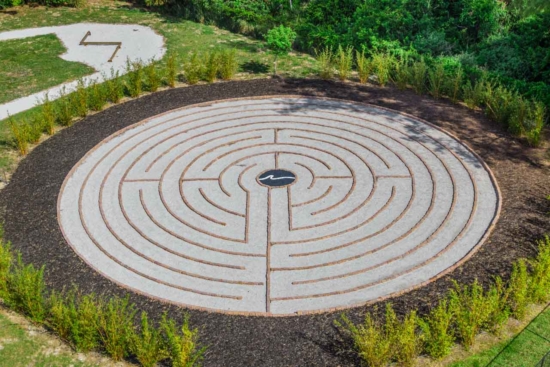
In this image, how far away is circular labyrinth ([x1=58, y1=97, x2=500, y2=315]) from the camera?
517 inches

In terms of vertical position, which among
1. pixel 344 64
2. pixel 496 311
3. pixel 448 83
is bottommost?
pixel 496 311

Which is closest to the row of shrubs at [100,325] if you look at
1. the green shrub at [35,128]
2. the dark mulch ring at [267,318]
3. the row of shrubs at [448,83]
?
the dark mulch ring at [267,318]

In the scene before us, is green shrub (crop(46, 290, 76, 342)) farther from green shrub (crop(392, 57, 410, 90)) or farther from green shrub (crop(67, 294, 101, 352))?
green shrub (crop(392, 57, 410, 90))

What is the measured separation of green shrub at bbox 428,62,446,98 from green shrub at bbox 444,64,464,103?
0.18 metres

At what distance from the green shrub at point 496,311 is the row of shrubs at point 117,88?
515 inches

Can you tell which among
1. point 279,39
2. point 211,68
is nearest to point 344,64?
point 279,39

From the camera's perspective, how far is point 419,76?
2108cm

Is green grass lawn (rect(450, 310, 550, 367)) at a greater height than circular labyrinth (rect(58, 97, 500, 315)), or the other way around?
circular labyrinth (rect(58, 97, 500, 315))

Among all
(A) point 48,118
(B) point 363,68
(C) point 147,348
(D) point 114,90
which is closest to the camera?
(C) point 147,348

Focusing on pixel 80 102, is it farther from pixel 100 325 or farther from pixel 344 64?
pixel 100 325

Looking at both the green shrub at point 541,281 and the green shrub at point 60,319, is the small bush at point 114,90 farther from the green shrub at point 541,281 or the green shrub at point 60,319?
the green shrub at point 541,281

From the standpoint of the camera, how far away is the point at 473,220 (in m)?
14.8

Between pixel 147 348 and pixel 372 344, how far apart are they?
379cm

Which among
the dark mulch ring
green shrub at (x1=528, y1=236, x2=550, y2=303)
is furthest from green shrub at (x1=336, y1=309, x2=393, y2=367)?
green shrub at (x1=528, y1=236, x2=550, y2=303)
